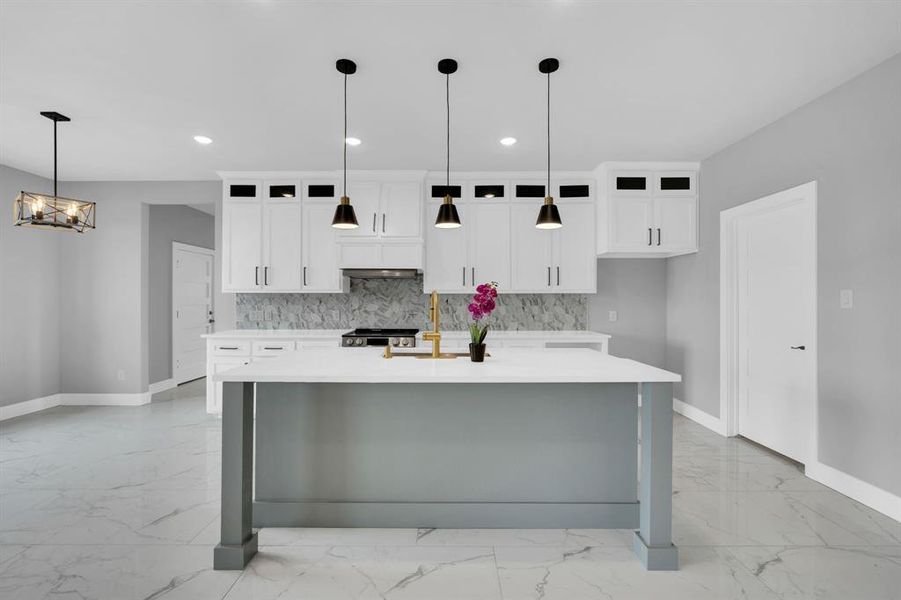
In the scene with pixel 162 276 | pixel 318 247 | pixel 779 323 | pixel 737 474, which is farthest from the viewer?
pixel 162 276

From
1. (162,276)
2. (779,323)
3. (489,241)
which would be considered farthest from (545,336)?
(162,276)

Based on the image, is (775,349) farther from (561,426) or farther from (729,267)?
(561,426)

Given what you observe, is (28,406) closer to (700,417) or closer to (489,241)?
(489,241)

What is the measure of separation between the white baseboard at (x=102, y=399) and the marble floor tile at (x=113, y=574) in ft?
11.1

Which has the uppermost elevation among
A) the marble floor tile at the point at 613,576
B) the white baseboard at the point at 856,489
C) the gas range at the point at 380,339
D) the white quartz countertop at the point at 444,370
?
the white quartz countertop at the point at 444,370

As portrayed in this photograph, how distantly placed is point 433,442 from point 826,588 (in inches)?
71.1

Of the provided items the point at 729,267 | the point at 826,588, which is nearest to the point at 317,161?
the point at 729,267

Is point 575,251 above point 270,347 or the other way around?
above

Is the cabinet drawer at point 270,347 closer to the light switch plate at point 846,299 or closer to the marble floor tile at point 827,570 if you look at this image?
the marble floor tile at point 827,570

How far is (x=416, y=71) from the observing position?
2828 millimetres

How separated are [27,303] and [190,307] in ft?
6.38

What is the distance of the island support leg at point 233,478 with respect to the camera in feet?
6.81

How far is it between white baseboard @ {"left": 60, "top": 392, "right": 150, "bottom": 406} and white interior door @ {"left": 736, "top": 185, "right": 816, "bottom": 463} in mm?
6324

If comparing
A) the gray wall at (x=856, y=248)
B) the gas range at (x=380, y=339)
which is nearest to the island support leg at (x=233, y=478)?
the gas range at (x=380, y=339)
